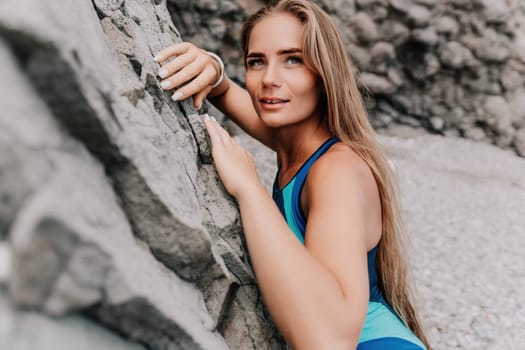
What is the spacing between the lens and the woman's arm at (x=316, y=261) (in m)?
1.03

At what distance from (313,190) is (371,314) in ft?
1.58

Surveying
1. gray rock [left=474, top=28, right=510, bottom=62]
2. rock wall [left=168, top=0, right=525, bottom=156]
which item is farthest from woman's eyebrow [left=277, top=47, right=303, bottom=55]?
gray rock [left=474, top=28, right=510, bottom=62]

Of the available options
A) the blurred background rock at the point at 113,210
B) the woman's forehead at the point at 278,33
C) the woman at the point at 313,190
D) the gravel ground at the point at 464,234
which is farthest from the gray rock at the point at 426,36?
the woman's forehead at the point at 278,33

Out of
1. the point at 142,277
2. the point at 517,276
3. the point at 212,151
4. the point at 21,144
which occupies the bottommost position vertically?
the point at 517,276

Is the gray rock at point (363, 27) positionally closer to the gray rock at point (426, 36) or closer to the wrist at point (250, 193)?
the gray rock at point (426, 36)

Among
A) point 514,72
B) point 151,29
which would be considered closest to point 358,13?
point 514,72

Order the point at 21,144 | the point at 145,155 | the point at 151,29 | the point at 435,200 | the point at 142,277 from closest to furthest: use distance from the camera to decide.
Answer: the point at 21,144 → the point at 142,277 → the point at 145,155 → the point at 151,29 → the point at 435,200

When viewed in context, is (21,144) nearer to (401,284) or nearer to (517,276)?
(401,284)

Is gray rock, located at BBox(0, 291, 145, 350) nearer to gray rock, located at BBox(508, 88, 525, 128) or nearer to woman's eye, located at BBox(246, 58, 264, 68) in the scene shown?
woman's eye, located at BBox(246, 58, 264, 68)

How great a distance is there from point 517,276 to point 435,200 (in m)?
1.33

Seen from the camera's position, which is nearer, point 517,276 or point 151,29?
point 151,29

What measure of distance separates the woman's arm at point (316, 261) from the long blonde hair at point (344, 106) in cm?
27

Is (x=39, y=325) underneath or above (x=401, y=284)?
above

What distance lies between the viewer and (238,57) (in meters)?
5.79
